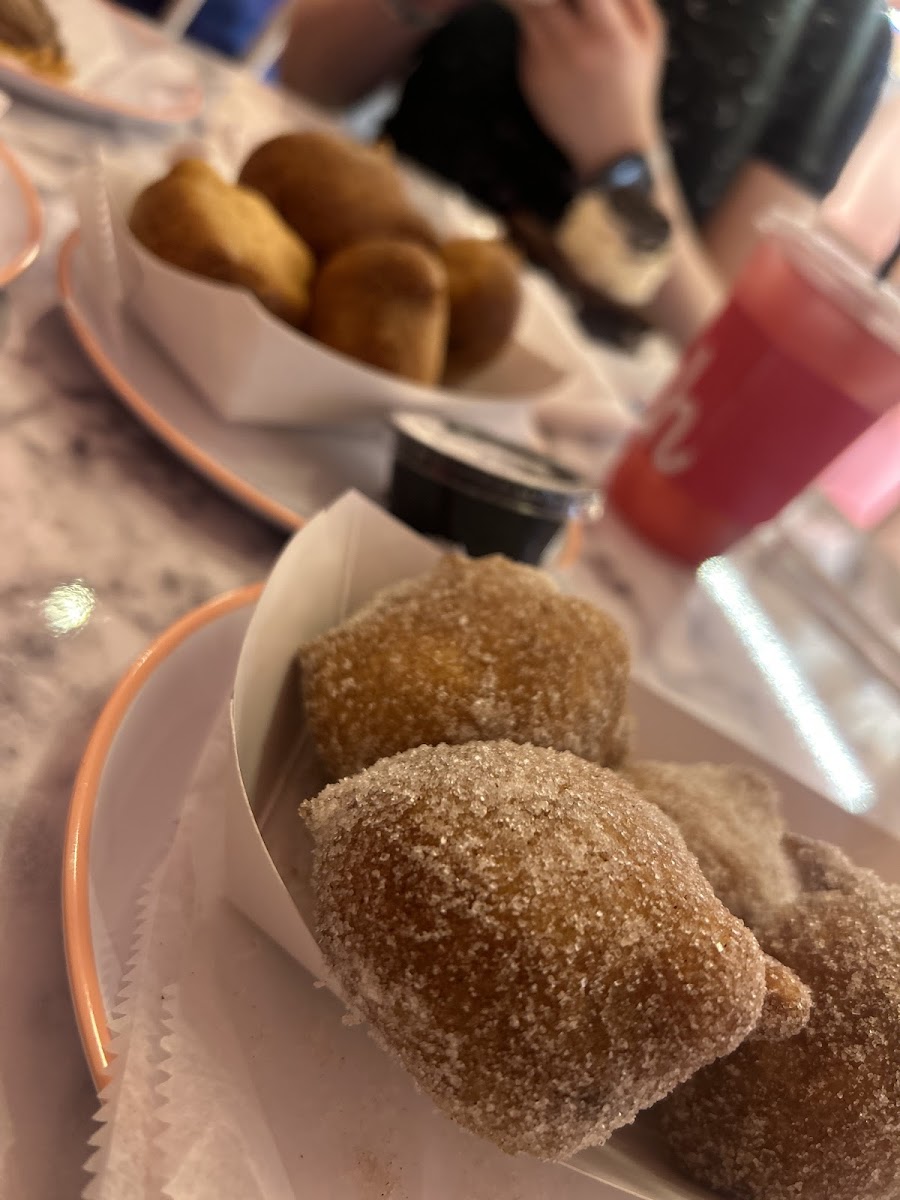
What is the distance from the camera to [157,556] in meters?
0.71

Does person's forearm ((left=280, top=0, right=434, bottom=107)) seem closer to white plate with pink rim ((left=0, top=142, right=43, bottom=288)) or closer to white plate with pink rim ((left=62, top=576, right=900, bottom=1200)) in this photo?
white plate with pink rim ((left=0, top=142, right=43, bottom=288))

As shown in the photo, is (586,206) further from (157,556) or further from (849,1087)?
(849,1087)

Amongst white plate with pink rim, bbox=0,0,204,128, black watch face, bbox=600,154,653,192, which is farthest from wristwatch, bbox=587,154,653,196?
white plate with pink rim, bbox=0,0,204,128

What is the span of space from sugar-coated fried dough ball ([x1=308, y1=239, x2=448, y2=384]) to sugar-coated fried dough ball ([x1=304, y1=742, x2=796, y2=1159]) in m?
0.58

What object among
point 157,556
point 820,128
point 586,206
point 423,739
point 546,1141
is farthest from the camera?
point 820,128

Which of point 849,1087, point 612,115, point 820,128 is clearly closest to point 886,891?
point 849,1087

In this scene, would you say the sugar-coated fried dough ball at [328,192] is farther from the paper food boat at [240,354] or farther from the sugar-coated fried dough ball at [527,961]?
the sugar-coated fried dough ball at [527,961]

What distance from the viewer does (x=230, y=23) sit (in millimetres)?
2182

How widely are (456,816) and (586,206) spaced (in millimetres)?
1576

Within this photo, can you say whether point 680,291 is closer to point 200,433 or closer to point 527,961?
point 200,433

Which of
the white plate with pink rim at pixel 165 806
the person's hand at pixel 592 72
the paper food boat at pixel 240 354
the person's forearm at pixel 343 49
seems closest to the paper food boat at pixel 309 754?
the white plate with pink rim at pixel 165 806

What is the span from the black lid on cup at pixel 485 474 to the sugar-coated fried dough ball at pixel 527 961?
0.40 metres

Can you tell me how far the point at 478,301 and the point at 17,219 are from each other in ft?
1.53

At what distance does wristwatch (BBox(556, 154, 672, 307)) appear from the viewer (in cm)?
163
